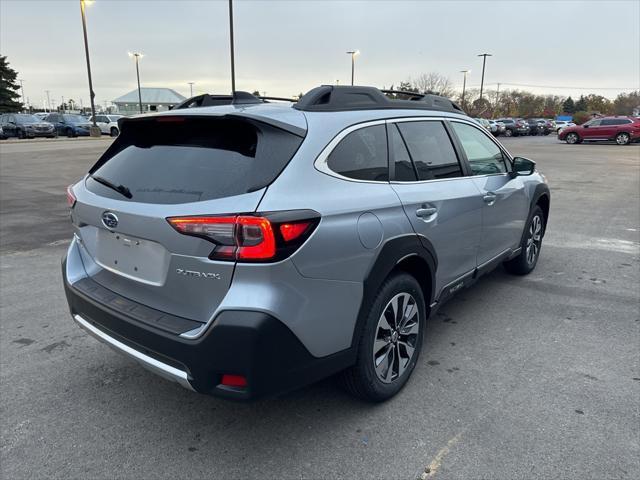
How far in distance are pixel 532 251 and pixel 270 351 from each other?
4116mm

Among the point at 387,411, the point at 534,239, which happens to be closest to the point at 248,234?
the point at 387,411

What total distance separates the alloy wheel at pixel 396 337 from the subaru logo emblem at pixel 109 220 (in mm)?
1509

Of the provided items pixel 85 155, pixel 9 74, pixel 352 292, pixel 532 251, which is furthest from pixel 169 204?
pixel 9 74

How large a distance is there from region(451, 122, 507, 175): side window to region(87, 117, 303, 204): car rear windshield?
6.49ft

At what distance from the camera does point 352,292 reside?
2.53 meters

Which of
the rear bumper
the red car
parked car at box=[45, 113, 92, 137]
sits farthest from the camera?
parked car at box=[45, 113, 92, 137]

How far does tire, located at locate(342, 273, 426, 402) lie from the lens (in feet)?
8.98

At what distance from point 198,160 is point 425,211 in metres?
1.41

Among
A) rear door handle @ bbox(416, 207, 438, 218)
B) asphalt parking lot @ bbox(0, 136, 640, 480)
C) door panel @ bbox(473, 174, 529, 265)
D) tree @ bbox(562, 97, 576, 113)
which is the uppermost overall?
tree @ bbox(562, 97, 576, 113)

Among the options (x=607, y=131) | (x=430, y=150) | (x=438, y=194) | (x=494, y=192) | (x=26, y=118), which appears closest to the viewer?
(x=438, y=194)

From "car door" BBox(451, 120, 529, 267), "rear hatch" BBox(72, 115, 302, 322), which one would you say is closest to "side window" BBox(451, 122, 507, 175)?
"car door" BBox(451, 120, 529, 267)

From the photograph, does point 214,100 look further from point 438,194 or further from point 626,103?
point 626,103

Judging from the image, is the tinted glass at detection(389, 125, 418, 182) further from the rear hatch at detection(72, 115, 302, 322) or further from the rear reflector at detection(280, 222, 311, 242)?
the rear reflector at detection(280, 222, 311, 242)

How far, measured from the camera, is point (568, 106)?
11269 centimetres
